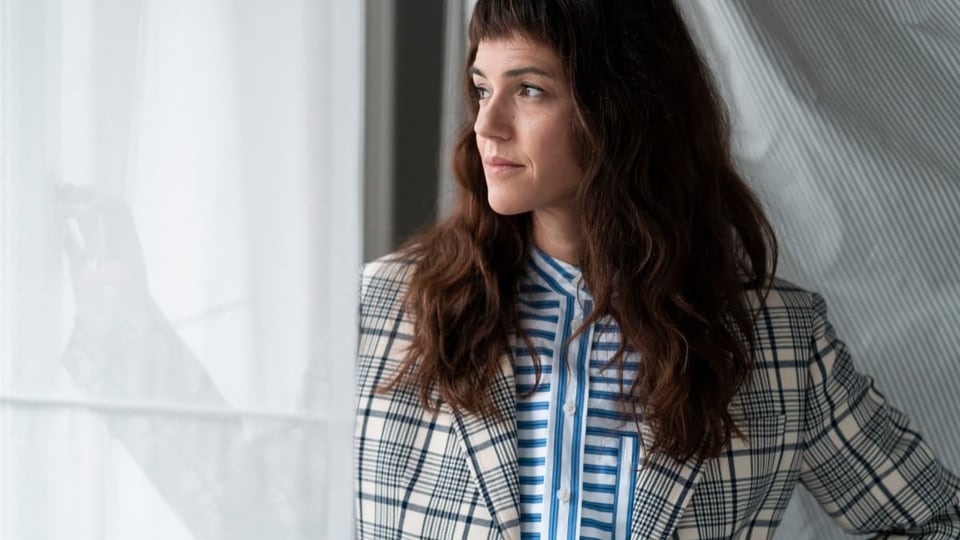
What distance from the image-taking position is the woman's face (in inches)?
36.4

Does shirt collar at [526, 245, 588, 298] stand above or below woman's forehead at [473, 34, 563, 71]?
below

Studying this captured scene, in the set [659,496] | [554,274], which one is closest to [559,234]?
[554,274]

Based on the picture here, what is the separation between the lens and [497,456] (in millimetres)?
955

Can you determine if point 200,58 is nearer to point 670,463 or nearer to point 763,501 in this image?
point 670,463

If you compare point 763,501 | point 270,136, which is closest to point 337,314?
point 270,136

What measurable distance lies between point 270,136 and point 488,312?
0.59m

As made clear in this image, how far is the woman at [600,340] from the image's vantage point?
0.94 metres

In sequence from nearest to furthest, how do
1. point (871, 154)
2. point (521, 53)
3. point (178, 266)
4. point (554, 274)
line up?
point (178, 266) → point (521, 53) → point (554, 274) → point (871, 154)

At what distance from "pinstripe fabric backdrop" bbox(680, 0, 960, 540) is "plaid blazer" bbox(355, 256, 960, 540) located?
13cm

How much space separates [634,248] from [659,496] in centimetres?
25

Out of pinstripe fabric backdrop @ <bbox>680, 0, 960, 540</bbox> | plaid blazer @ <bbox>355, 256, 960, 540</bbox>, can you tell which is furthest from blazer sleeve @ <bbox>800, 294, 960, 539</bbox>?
pinstripe fabric backdrop @ <bbox>680, 0, 960, 540</bbox>

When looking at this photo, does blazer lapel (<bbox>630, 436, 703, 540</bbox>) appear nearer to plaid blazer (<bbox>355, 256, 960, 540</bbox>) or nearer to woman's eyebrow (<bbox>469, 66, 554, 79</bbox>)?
plaid blazer (<bbox>355, 256, 960, 540</bbox>)

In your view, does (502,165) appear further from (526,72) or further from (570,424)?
(570,424)

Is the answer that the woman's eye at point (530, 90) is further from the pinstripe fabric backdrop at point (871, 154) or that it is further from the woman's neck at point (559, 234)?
the pinstripe fabric backdrop at point (871, 154)
